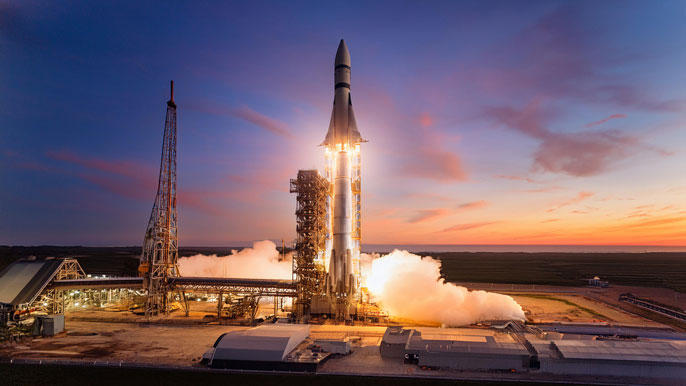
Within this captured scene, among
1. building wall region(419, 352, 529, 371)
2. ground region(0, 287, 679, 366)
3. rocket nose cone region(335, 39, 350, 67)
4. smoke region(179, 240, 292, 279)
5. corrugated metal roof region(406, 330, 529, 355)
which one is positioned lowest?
ground region(0, 287, 679, 366)

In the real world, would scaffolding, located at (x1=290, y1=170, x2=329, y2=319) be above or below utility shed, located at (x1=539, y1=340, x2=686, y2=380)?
above

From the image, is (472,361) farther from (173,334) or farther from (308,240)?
(173,334)

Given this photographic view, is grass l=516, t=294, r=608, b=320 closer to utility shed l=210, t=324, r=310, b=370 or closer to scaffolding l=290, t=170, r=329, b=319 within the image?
scaffolding l=290, t=170, r=329, b=319

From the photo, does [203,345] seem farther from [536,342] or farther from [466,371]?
[536,342]

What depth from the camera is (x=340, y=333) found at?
4569 cm

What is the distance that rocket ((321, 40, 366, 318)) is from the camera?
54375 millimetres

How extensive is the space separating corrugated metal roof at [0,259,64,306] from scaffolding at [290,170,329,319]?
3330 cm

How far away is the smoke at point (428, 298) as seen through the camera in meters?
50.8

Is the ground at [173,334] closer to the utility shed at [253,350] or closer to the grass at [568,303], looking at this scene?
the grass at [568,303]

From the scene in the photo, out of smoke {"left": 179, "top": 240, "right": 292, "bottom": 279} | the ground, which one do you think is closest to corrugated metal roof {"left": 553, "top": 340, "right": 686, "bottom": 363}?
the ground

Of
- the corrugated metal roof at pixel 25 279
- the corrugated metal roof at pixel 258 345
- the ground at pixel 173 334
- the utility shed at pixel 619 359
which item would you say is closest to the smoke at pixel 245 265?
the ground at pixel 173 334

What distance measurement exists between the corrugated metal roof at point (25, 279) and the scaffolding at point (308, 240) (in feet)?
109

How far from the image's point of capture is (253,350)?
34.8m

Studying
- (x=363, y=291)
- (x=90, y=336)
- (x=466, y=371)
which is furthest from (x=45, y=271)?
(x=466, y=371)
